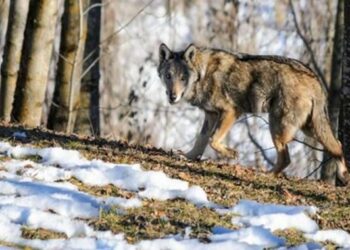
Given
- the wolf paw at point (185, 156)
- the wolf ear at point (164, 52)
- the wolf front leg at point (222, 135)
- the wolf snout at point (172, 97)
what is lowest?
the wolf paw at point (185, 156)

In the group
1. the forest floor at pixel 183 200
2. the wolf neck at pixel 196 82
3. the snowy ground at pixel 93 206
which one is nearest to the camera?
the snowy ground at pixel 93 206

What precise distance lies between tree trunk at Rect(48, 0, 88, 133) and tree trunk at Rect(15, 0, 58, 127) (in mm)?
1967

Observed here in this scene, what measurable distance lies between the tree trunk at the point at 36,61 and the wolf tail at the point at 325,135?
462 centimetres

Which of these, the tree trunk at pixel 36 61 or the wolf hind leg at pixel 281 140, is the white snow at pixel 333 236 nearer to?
the wolf hind leg at pixel 281 140

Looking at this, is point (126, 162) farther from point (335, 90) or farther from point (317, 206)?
point (335, 90)

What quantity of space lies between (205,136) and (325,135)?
1.49 m

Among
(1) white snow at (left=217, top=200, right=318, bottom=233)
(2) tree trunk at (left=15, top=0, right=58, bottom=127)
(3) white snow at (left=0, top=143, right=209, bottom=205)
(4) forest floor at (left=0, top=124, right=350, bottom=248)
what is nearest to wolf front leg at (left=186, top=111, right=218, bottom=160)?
(4) forest floor at (left=0, top=124, right=350, bottom=248)

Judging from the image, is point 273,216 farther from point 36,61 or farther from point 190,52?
point 36,61

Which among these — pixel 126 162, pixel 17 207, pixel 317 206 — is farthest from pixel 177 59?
pixel 17 207

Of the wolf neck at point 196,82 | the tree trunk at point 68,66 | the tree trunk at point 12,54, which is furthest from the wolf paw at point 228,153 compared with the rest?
the tree trunk at point 68,66

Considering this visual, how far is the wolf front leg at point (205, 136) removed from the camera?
10.2 metres

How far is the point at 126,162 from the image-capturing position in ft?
28.2

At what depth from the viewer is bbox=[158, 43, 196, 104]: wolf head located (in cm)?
1046

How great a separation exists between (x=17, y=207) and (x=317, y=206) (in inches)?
111
